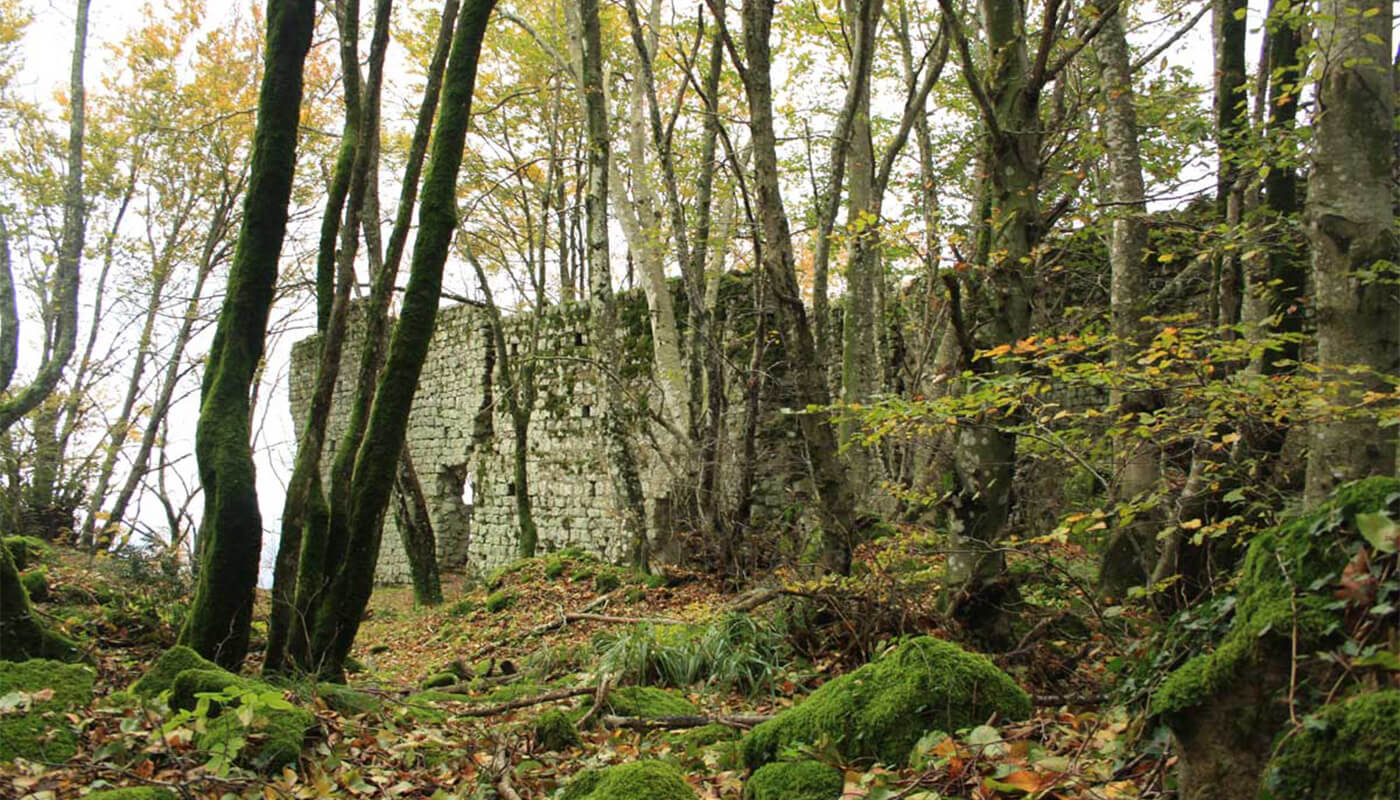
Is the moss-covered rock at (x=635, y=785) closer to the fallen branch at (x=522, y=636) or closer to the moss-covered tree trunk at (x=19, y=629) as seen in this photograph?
the moss-covered tree trunk at (x=19, y=629)

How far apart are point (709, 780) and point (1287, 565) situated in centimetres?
208

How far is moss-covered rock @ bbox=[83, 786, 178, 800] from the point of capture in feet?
7.99

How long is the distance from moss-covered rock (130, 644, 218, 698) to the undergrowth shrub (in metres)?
2.15

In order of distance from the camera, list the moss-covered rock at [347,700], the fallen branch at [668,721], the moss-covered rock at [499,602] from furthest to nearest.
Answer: the moss-covered rock at [499,602] < the moss-covered rock at [347,700] < the fallen branch at [668,721]

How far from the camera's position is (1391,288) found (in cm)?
347

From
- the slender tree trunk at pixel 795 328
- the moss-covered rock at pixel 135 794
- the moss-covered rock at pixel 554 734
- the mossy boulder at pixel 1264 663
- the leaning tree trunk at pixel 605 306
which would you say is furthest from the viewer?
the leaning tree trunk at pixel 605 306

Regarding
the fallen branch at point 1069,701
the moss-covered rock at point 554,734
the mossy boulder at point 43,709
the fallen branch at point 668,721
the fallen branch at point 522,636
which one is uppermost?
the mossy boulder at point 43,709

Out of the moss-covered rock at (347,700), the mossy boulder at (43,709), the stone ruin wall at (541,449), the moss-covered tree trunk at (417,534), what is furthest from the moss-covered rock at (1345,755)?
the moss-covered tree trunk at (417,534)

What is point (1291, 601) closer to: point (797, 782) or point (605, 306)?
point (797, 782)

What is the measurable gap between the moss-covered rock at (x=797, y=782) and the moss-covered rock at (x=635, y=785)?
0.21 meters

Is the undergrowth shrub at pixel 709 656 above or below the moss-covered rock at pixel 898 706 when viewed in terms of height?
below

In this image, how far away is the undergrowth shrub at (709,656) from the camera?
16.2 ft

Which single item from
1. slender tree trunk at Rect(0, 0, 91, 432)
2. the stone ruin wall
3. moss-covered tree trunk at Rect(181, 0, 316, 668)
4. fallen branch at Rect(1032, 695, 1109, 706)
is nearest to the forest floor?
fallen branch at Rect(1032, 695, 1109, 706)

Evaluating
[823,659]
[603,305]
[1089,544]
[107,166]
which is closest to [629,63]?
[603,305]
